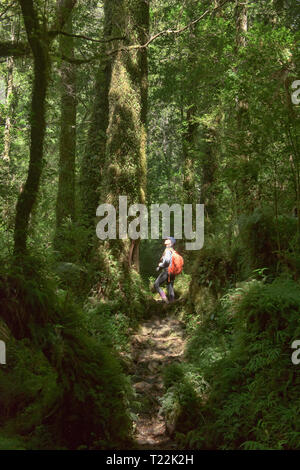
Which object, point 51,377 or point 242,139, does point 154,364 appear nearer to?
point 51,377

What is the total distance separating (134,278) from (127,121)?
4341 mm

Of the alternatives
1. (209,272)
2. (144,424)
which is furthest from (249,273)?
(144,424)

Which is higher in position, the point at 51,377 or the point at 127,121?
the point at 127,121

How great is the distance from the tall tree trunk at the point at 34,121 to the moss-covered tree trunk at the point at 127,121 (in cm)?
450

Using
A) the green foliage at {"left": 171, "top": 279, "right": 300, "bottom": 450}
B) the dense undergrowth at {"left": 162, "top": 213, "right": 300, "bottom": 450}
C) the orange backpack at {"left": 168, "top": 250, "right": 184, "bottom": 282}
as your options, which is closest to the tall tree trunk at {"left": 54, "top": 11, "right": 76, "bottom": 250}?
the orange backpack at {"left": 168, "top": 250, "right": 184, "bottom": 282}

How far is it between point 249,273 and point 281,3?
1054 cm

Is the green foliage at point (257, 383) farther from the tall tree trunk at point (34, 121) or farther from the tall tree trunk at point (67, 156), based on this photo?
the tall tree trunk at point (67, 156)

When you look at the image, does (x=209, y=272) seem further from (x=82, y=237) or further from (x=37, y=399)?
(x=37, y=399)

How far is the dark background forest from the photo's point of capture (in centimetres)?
Result: 507

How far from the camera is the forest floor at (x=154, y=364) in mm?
6258

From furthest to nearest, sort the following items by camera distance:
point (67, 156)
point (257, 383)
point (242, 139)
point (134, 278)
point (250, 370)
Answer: point (67, 156) → point (134, 278) → point (242, 139) → point (250, 370) → point (257, 383)

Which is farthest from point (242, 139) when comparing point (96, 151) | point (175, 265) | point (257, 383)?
point (96, 151)

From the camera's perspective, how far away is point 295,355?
213 inches

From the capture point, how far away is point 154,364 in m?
8.73
